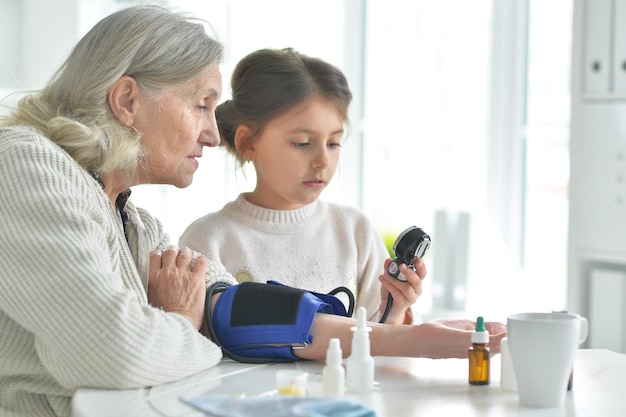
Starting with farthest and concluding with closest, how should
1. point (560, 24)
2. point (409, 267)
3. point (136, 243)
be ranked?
1. point (560, 24)
2. point (409, 267)
3. point (136, 243)

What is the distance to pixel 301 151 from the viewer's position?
87.1 inches

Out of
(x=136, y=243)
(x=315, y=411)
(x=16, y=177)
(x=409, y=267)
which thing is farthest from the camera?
(x=409, y=267)

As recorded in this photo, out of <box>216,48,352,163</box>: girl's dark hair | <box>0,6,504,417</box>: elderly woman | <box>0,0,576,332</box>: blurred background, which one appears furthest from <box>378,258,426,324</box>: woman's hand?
<box>0,0,576,332</box>: blurred background

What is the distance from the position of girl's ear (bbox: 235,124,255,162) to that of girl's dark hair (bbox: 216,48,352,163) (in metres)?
0.01

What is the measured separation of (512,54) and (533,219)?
0.70 metres

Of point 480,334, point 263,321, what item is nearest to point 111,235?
point 263,321

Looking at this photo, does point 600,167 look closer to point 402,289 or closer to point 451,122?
point 451,122

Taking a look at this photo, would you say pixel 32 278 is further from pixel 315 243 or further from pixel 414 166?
pixel 414 166

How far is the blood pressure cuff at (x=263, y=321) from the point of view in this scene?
4.84 ft

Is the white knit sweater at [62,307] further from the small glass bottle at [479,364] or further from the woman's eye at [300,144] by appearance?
the woman's eye at [300,144]

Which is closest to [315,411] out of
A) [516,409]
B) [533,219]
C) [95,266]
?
[516,409]

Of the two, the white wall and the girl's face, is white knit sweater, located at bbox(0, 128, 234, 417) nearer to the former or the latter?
the girl's face

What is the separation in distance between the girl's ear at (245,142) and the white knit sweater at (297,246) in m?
0.11

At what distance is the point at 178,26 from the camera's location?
1681 mm
